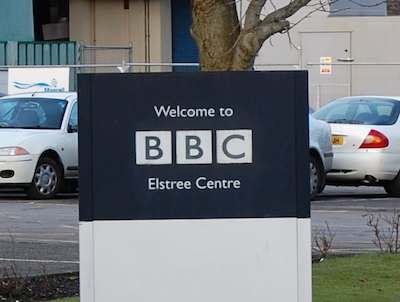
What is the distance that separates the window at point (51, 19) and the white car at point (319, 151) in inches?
905

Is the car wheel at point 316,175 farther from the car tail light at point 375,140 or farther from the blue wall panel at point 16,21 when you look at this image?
the blue wall panel at point 16,21

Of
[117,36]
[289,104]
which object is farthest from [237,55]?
[117,36]

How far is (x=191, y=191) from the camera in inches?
209

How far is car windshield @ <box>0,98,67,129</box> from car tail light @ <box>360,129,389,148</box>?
4.60 meters

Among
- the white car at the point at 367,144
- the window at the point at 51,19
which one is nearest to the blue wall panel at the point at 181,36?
the window at the point at 51,19

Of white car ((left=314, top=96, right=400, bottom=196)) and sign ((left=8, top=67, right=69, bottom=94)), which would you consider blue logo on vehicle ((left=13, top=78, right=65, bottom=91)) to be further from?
white car ((left=314, top=96, right=400, bottom=196))

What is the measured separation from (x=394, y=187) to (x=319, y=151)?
1833mm

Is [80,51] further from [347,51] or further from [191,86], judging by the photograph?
[191,86]

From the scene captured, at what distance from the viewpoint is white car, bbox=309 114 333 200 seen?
53.8 ft

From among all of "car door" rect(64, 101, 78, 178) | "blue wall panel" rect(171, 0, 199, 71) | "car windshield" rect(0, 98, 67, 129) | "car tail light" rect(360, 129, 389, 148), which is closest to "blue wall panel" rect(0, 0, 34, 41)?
"blue wall panel" rect(171, 0, 199, 71)

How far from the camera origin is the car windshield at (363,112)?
1723cm

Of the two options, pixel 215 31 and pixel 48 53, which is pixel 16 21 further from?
pixel 215 31

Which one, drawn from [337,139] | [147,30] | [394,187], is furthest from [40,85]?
[147,30]

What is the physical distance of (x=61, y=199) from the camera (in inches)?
686
